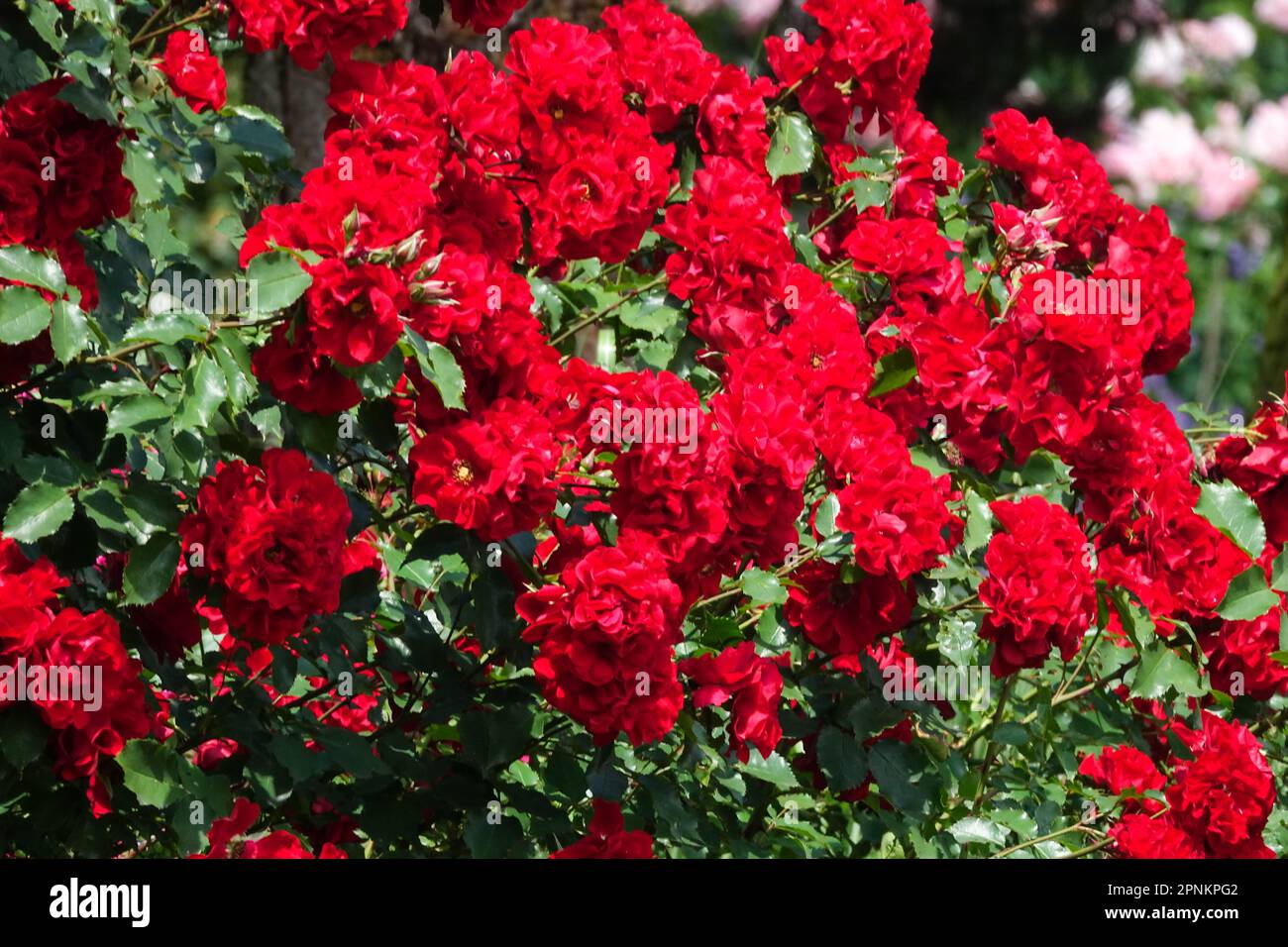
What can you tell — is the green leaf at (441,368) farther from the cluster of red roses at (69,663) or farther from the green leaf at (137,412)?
the cluster of red roses at (69,663)

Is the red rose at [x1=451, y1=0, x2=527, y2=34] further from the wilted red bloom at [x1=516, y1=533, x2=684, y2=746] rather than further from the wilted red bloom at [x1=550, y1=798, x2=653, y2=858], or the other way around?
the wilted red bloom at [x1=550, y1=798, x2=653, y2=858]

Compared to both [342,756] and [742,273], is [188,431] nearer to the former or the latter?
[342,756]

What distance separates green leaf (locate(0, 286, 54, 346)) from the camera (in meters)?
1.89

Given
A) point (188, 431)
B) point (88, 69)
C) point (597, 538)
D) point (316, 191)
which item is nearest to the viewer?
point (316, 191)

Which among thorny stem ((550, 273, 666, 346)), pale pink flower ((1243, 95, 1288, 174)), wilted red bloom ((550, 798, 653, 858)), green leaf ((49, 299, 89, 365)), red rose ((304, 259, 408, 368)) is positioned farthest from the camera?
pale pink flower ((1243, 95, 1288, 174))

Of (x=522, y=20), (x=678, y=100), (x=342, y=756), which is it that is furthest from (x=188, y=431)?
(x=522, y=20)

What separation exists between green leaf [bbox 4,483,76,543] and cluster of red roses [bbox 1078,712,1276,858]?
5.24ft

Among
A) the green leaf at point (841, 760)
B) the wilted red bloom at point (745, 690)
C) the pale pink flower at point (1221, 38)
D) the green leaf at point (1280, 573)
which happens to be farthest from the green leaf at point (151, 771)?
the pale pink flower at point (1221, 38)

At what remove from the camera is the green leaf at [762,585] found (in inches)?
86.9

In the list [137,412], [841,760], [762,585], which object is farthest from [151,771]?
[841,760]

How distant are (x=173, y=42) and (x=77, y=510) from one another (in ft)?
2.59

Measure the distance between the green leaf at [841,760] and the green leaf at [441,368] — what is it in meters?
0.84

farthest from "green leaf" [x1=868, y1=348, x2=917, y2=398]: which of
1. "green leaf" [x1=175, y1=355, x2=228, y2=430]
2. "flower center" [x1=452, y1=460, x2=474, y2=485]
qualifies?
"green leaf" [x1=175, y1=355, x2=228, y2=430]
